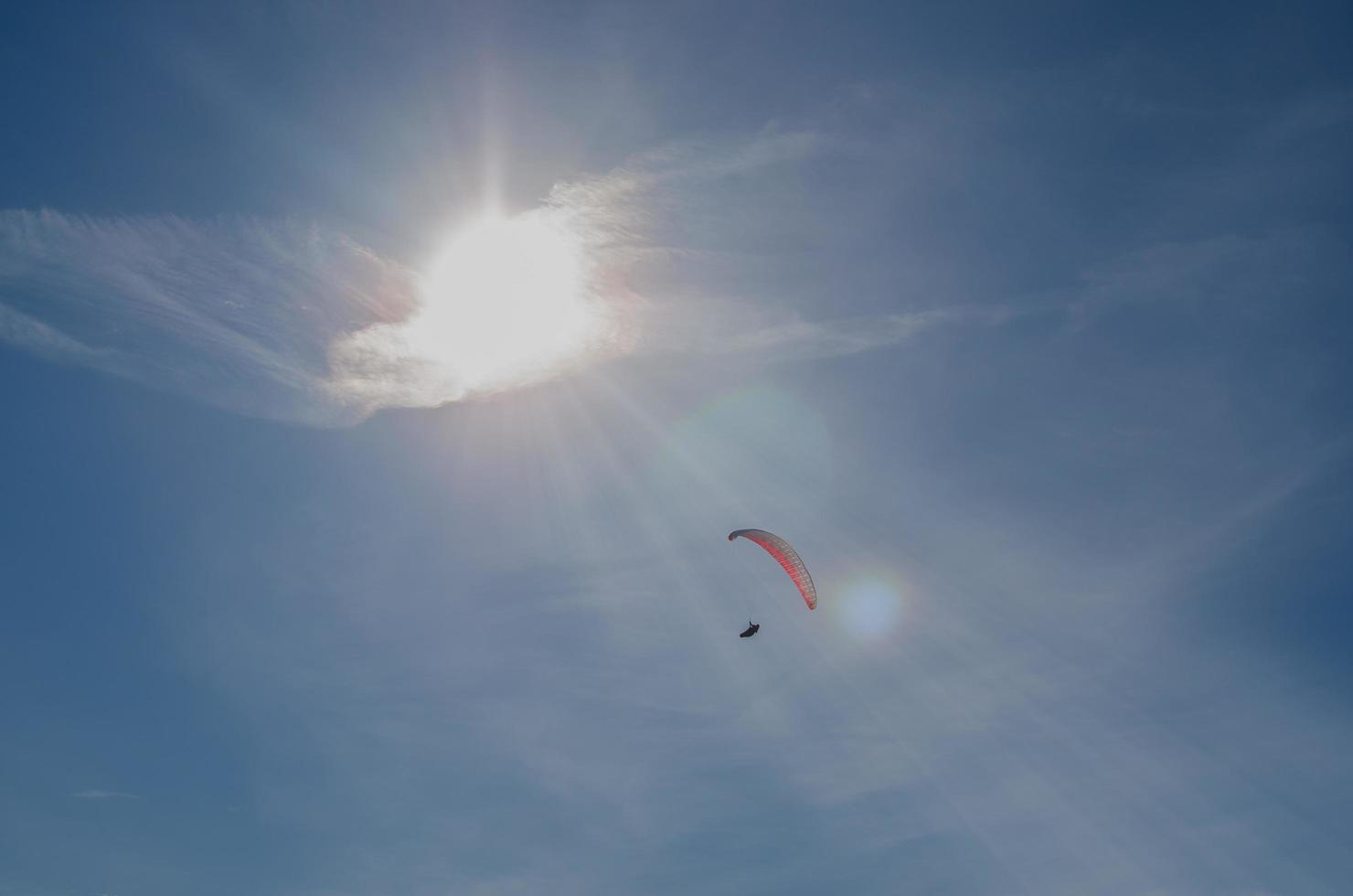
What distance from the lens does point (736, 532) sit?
3231 inches

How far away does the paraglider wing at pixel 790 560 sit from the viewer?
80.0 meters

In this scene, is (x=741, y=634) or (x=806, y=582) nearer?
(x=806, y=582)

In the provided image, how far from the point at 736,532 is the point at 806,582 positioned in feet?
25.5

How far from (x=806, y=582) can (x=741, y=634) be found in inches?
388

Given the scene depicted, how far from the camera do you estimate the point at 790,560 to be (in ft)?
264

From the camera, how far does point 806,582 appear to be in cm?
8000

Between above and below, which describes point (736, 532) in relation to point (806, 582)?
above

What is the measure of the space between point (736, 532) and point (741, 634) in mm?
10880

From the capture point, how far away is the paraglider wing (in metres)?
80.0

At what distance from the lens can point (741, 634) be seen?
85750 millimetres
